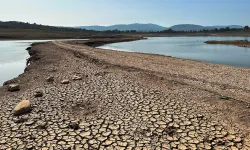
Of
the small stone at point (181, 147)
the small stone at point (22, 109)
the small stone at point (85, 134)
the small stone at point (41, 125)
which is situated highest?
the small stone at point (22, 109)

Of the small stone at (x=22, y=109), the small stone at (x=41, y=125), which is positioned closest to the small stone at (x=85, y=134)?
the small stone at (x=41, y=125)

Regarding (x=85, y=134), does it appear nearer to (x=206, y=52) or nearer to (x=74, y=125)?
(x=74, y=125)

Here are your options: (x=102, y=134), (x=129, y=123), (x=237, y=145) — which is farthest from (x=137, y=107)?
(x=237, y=145)

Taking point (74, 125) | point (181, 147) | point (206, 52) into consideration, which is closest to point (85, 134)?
point (74, 125)

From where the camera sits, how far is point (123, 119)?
9797mm

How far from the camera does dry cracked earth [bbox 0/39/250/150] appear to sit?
320 inches

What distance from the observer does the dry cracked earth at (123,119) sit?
814 cm

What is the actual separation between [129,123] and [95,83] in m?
5.96

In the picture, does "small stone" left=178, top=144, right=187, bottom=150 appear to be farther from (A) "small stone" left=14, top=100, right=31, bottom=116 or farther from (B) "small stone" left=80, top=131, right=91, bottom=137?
(A) "small stone" left=14, top=100, right=31, bottom=116

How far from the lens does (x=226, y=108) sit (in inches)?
417

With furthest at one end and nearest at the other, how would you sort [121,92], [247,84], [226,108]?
[247,84]
[121,92]
[226,108]

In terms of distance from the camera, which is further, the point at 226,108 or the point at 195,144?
the point at 226,108

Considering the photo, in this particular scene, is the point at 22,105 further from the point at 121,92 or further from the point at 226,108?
the point at 226,108

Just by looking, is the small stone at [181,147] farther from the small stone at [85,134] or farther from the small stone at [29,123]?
the small stone at [29,123]
